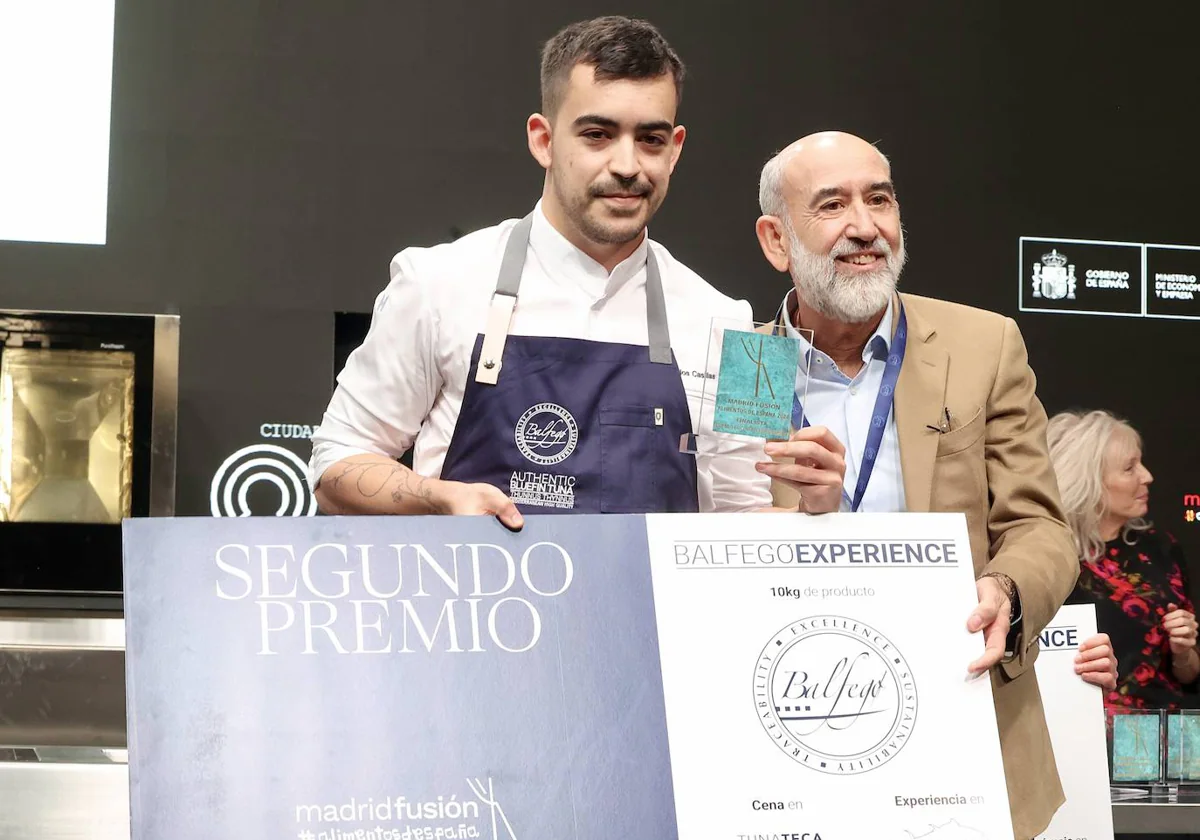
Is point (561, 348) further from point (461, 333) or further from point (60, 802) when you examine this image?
point (60, 802)

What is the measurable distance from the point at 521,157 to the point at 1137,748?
203cm

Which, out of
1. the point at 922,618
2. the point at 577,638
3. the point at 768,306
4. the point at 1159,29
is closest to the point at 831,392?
the point at 922,618

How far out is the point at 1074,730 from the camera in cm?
253

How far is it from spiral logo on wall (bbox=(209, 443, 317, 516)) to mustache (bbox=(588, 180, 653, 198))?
68.0 inches

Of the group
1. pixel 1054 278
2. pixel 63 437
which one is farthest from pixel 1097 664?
pixel 63 437

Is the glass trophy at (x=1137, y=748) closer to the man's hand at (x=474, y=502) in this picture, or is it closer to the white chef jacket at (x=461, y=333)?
the white chef jacket at (x=461, y=333)

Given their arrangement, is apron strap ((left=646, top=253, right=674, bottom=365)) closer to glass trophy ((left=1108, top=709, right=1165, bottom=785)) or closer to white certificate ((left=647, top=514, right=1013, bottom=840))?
white certificate ((left=647, top=514, right=1013, bottom=840))

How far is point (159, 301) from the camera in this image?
11.4ft

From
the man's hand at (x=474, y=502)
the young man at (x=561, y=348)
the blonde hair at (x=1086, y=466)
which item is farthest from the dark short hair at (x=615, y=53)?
the blonde hair at (x=1086, y=466)

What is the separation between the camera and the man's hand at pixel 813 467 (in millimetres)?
1738

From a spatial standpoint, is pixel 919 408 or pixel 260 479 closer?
pixel 919 408

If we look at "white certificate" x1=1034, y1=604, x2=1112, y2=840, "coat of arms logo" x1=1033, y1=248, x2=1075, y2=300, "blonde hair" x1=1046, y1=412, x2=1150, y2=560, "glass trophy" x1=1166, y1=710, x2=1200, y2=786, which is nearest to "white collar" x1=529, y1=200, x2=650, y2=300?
"white certificate" x1=1034, y1=604, x2=1112, y2=840

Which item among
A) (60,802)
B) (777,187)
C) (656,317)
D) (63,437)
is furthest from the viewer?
(63,437)

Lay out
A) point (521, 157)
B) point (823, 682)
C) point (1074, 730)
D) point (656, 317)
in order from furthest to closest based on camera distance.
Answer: point (521, 157) → point (1074, 730) → point (656, 317) → point (823, 682)
